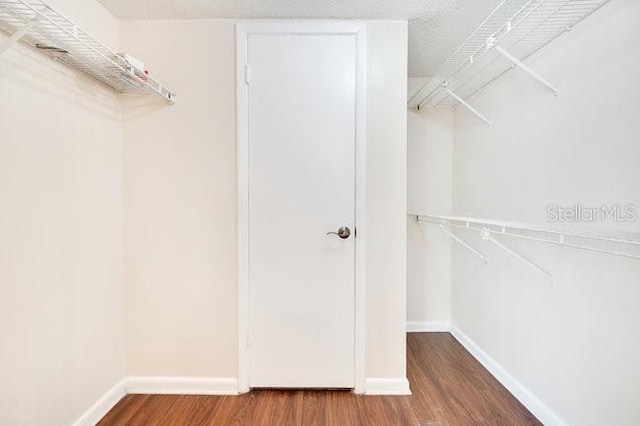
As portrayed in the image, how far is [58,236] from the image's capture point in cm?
140

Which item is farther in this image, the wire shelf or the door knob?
the door knob

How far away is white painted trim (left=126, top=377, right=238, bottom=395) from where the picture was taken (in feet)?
6.06

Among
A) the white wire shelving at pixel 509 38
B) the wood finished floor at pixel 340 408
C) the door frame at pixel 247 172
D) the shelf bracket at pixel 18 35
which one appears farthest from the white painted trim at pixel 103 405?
the white wire shelving at pixel 509 38

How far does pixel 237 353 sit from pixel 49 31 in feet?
5.87

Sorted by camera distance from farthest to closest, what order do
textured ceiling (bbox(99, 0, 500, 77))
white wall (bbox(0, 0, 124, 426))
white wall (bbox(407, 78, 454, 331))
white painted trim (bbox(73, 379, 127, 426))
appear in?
white wall (bbox(407, 78, 454, 331)) < textured ceiling (bbox(99, 0, 500, 77)) < white painted trim (bbox(73, 379, 127, 426)) < white wall (bbox(0, 0, 124, 426))

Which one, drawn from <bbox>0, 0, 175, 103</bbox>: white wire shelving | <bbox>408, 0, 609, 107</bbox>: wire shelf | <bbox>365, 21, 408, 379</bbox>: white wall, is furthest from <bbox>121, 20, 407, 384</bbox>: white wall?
<bbox>408, 0, 609, 107</bbox>: wire shelf

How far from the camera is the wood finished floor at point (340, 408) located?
1.62 metres

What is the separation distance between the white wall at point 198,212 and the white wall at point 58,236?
14 cm

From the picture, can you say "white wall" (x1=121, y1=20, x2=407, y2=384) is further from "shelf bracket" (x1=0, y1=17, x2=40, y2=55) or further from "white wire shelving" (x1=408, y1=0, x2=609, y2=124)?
"shelf bracket" (x1=0, y1=17, x2=40, y2=55)

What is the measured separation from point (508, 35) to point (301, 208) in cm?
140

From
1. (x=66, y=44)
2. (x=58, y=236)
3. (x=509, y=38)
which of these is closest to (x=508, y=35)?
(x=509, y=38)

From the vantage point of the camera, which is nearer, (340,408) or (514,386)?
(340,408)

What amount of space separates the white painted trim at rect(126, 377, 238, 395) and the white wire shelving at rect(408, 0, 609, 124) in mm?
2311

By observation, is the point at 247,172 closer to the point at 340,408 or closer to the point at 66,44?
the point at 66,44
